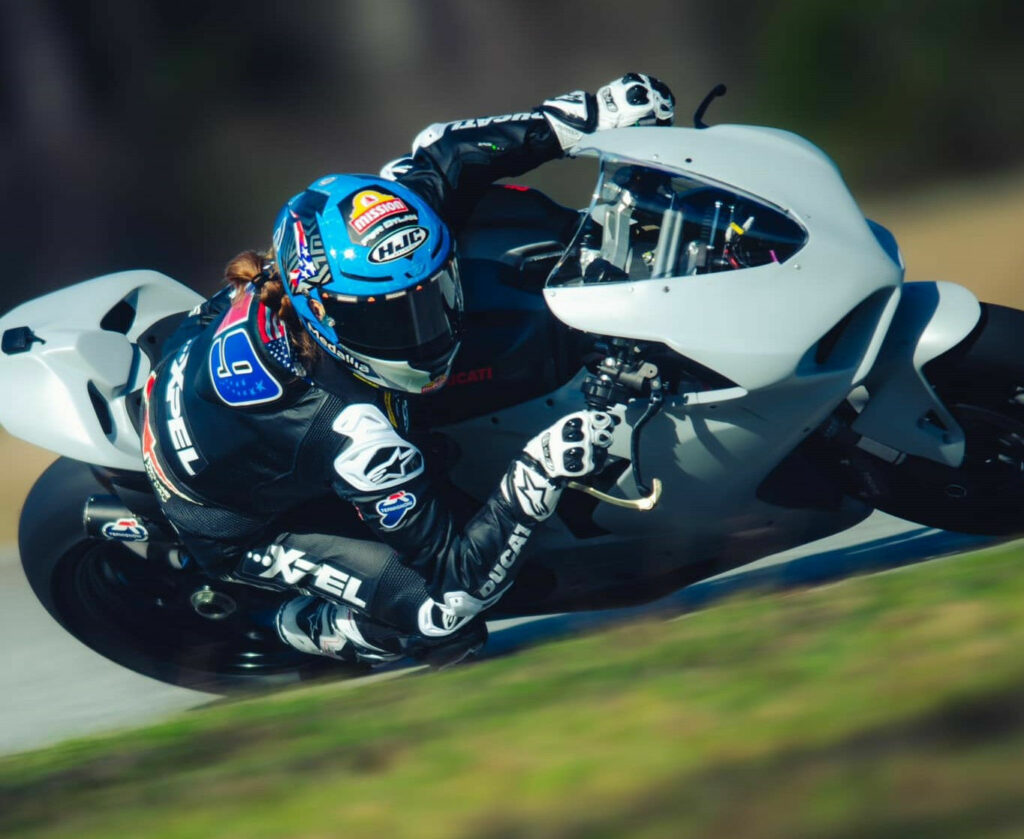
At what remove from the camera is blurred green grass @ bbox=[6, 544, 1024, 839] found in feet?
6.40

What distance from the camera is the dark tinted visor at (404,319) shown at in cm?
301

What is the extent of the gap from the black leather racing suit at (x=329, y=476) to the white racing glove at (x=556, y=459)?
6cm

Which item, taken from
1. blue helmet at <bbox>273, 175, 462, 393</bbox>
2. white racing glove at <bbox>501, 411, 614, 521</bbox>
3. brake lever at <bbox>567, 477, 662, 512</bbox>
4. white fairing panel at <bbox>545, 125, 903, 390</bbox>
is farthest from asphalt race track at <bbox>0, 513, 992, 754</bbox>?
blue helmet at <bbox>273, 175, 462, 393</bbox>

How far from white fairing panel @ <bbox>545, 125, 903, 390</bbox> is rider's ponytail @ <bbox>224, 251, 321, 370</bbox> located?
623 millimetres

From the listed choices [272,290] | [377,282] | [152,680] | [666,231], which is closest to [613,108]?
[666,231]

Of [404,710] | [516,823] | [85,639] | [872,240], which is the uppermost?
[872,240]

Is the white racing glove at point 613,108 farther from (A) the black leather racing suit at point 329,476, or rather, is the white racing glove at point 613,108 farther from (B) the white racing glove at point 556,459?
(B) the white racing glove at point 556,459

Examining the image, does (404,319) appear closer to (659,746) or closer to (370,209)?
(370,209)

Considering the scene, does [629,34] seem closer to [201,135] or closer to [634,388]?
[201,135]

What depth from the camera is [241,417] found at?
331cm

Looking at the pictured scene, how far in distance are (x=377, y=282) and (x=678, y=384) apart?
0.77 m

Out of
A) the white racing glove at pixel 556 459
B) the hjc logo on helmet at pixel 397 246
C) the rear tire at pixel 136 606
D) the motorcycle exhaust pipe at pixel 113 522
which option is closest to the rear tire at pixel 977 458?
the white racing glove at pixel 556 459

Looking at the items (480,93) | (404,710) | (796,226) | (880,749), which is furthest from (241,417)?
(480,93)

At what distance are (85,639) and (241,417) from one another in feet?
3.79
